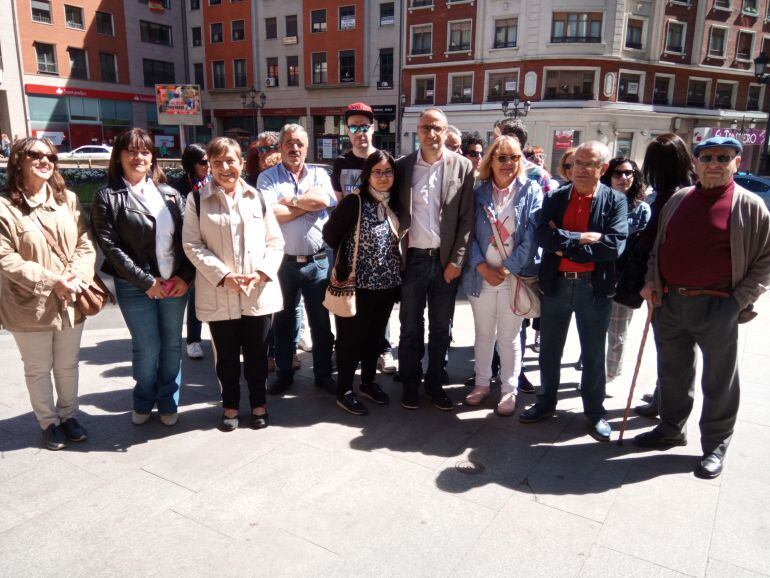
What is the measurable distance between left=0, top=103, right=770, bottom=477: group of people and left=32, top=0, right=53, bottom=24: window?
3895 centimetres

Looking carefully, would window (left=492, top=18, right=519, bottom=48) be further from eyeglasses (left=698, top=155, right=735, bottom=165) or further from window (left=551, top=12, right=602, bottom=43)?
eyeglasses (left=698, top=155, right=735, bottom=165)

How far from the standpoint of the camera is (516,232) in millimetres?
3996

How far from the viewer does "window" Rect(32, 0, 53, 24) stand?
3341 cm

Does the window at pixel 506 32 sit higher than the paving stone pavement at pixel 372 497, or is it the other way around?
the window at pixel 506 32

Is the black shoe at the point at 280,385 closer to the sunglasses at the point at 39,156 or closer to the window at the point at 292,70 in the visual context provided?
the sunglasses at the point at 39,156

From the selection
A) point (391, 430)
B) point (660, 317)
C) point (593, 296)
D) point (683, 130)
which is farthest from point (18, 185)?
point (683, 130)

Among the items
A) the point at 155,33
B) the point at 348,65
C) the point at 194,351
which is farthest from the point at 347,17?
the point at 194,351

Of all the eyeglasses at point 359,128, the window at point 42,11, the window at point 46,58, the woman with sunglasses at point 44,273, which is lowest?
the woman with sunglasses at point 44,273

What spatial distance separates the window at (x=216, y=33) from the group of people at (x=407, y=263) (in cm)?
4239

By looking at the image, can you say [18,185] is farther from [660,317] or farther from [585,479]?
[660,317]

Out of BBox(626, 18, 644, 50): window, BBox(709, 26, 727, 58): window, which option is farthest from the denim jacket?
BBox(709, 26, 727, 58): window

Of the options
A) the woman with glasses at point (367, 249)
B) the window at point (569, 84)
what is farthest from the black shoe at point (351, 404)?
the window at point (569, 84)

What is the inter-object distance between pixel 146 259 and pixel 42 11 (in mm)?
39828

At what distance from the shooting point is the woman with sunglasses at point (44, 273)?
3268 mm
